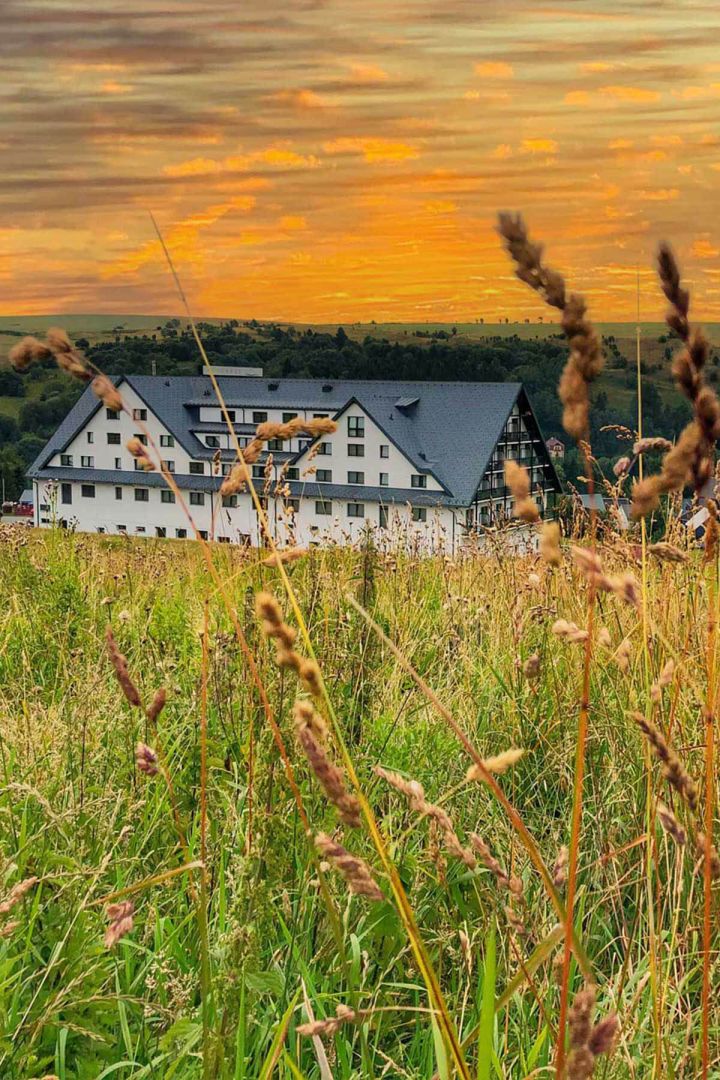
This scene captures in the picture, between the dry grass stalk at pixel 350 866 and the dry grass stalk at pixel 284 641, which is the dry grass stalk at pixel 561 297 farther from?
the dry grass stalk at pixel 350 866

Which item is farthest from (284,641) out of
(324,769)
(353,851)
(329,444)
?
(329,444)

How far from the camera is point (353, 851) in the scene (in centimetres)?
235

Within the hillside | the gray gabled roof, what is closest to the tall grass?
the gray gabled roof

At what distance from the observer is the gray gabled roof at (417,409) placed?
67.8 metres

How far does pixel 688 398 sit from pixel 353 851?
1.67 metres

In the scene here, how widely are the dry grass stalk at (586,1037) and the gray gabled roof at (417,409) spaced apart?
64.4m

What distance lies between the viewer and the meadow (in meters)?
1.67

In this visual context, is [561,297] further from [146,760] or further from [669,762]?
[146,760]

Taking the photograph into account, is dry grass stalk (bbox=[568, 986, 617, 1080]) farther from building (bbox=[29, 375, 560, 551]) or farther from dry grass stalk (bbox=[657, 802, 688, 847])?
building (bbox=[29, 375, 560, 551])

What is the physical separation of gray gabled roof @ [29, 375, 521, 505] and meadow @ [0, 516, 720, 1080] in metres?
61.9

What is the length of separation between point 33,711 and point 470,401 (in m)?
67.7

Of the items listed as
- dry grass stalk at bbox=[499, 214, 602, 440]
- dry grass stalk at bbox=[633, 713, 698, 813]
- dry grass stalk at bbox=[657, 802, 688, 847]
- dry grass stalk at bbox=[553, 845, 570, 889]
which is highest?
dry grass stalk at bbox=[499, 214, 602, 440]

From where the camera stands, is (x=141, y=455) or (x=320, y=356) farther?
(x=320, y=356)

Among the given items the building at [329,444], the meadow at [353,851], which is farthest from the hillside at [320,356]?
the meadow at [353,851]
